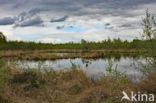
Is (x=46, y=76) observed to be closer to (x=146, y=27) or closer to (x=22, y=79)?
(x=22, y=79)

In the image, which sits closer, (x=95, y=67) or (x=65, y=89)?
(x=65, y=89)

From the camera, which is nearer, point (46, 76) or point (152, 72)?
point (152, 72)

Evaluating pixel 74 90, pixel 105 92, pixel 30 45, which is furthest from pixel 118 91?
pixel 30 45

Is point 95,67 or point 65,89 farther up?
point 65,89

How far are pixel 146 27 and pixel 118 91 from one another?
155 inches

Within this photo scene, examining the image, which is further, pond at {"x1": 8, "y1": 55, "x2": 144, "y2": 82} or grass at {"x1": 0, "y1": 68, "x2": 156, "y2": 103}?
pond at {"x1": 8, "y1": 55, "x2": 144, "y2": 82}

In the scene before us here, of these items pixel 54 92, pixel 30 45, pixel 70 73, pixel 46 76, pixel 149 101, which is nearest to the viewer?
pixel 149 101

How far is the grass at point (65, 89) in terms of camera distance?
7.08 metres

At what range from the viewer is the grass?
708 centimetres

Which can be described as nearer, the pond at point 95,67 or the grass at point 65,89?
the grass at point 65,89

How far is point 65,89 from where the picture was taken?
350 inches

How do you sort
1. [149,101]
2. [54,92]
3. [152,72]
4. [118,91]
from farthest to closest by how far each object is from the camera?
[152,72] < [54,92] < [118,91] < [149,101]

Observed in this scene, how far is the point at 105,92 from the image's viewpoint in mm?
7172

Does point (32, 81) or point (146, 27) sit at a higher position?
point (146, 27)
